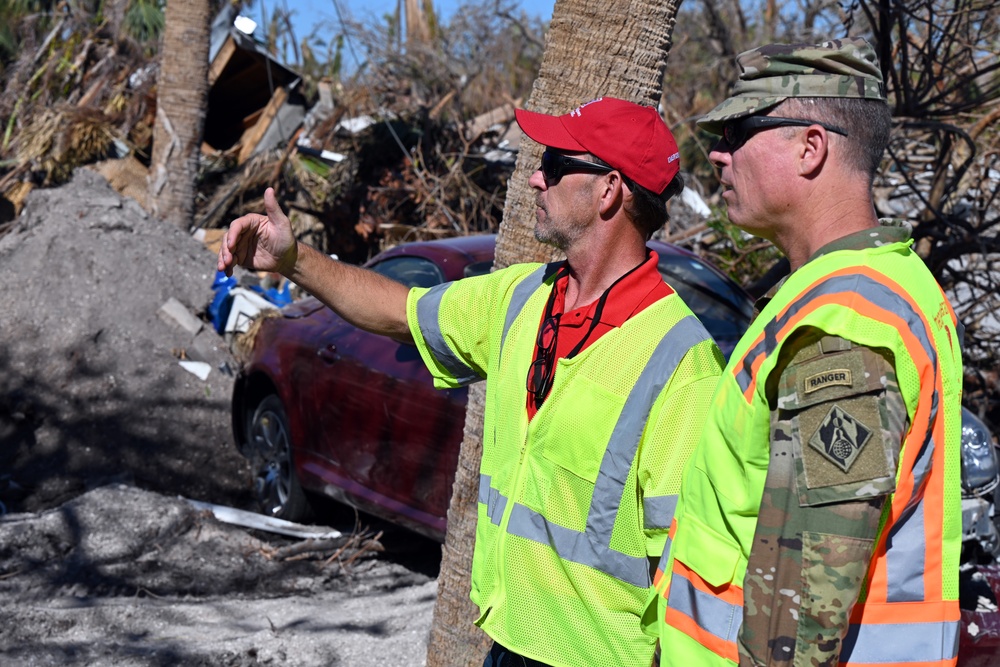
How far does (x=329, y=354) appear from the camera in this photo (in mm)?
6352

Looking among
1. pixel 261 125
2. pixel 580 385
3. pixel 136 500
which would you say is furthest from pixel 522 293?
pixel 261 125

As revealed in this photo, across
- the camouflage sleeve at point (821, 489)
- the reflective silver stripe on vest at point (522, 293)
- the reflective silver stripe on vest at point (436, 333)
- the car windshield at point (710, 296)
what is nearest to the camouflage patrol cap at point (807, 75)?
the camouflage sleeve at point (821, 489)

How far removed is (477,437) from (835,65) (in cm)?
204

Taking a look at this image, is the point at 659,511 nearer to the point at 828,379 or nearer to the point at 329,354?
the point at 828,379

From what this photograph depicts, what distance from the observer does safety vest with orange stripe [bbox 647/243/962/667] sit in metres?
1.65

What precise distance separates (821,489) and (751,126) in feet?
2.14

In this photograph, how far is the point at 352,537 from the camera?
647 cm

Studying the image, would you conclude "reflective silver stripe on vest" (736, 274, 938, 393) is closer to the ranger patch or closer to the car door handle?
the ranger patch

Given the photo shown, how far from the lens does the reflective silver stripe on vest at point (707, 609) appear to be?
1.75 meters

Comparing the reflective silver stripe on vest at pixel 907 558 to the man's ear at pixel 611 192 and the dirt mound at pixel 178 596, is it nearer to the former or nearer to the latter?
the man's ear at pixel 611 192

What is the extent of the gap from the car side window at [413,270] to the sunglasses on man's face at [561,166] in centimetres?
326

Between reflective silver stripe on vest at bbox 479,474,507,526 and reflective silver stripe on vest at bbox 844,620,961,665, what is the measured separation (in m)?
0.97

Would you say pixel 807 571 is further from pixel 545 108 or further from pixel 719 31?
pixel 719 31

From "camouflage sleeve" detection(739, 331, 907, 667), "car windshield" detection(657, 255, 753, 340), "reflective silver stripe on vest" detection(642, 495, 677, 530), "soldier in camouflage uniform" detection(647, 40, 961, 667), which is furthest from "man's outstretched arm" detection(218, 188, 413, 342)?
"car windshield" detection(657, 255, 753, 340)
